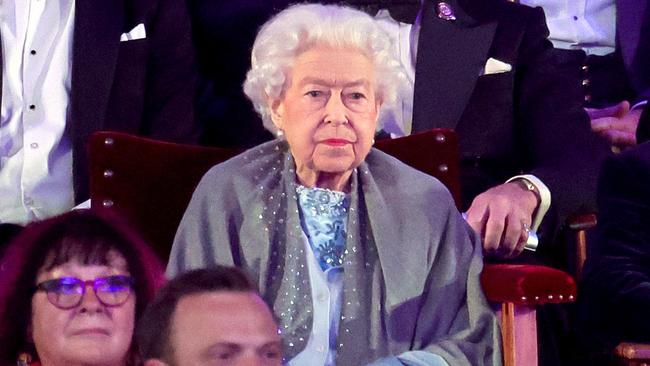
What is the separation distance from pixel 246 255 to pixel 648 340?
0.77 metres

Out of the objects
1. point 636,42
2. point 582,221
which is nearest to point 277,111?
point 582,221

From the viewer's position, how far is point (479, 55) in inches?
111

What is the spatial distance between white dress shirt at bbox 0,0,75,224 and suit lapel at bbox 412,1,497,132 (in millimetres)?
780

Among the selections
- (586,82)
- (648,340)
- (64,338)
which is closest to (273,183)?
(64,338)

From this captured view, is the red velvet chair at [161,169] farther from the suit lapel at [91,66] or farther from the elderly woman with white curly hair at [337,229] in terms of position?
the suit lapel at [91,66]

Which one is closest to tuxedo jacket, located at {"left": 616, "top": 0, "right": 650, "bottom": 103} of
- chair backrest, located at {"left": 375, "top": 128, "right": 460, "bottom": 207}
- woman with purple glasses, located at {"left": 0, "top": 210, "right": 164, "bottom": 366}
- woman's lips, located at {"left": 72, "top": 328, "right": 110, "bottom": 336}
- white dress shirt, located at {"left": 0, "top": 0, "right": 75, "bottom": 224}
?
chair backrest, located at {"left": 375, "top": 128, "right": 460, "bottom": 207}

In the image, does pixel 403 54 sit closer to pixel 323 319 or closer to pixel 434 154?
pixel 434 154

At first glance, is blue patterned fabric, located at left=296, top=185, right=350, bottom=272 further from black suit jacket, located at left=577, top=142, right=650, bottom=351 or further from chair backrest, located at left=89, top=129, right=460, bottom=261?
black suit jacket, located at left=577, top=142, right=650, bottom=351

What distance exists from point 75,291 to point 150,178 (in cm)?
64

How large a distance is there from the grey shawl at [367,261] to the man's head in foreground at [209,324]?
1.83 ft

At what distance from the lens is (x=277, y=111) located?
2248 millimetres

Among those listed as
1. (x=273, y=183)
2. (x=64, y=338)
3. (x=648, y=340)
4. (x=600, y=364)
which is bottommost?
(x=600, y=364)

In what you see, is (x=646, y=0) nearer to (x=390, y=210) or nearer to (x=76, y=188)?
(x=390, y=210)

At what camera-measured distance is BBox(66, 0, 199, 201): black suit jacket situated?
105 inches
